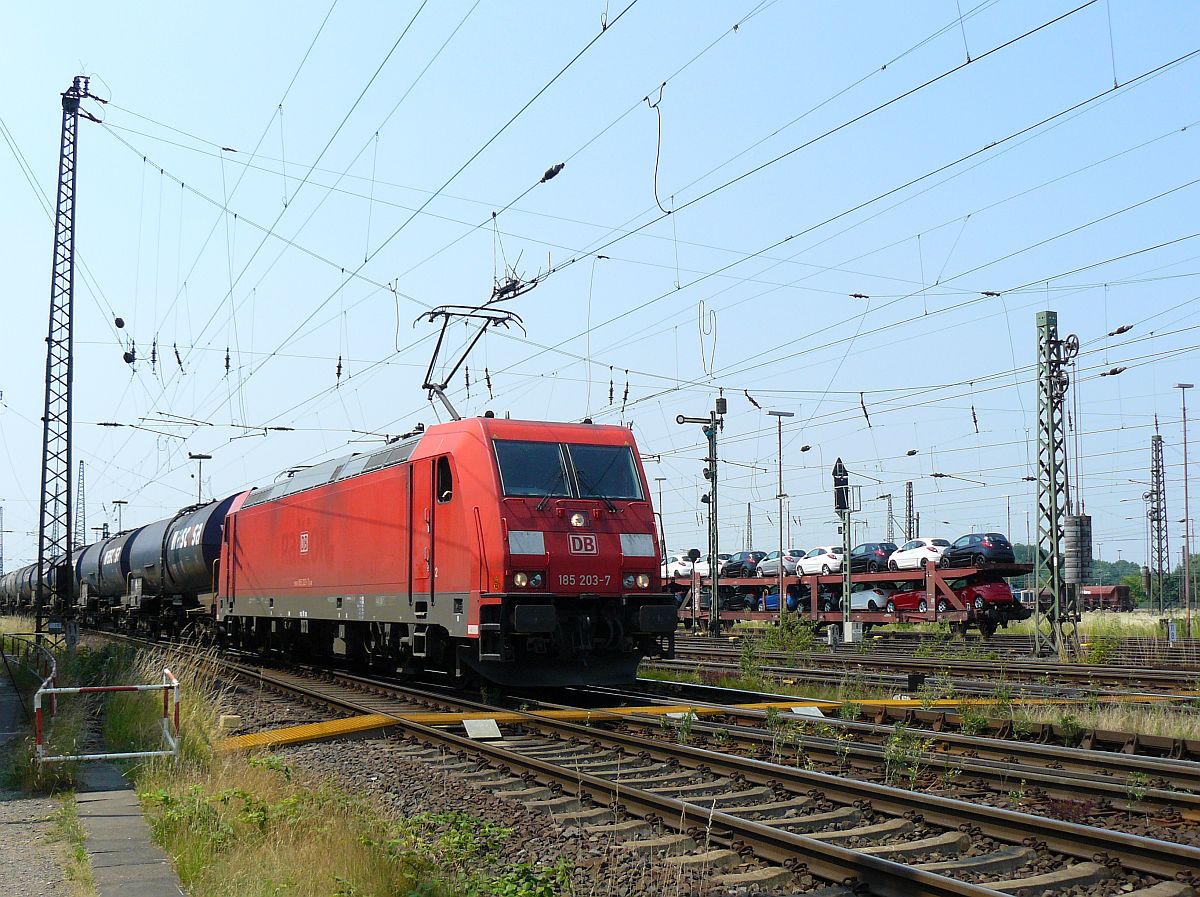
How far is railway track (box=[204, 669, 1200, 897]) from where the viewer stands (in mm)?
6477

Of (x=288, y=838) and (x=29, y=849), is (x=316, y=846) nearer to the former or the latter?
(x=288, y=838)

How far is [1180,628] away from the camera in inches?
1458

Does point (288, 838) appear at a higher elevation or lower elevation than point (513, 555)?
lower

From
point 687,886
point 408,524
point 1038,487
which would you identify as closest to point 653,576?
point 408,524

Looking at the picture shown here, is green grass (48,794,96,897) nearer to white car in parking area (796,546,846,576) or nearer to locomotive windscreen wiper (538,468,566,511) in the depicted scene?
locomotive windscreen wiper (538,468,566,511)

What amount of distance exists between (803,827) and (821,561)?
110 feet

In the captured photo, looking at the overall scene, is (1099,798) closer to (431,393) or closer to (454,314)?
(454,314)

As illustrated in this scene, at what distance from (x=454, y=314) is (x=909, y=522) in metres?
45.9

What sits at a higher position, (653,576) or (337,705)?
(653,576)

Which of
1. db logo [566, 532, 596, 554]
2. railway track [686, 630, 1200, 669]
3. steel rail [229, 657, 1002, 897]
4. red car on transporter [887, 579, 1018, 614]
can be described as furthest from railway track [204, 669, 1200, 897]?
red car on transporter [887, 579, 1018, 614]

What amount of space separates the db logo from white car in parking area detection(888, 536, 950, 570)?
2121cm

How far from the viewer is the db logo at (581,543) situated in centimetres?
1480

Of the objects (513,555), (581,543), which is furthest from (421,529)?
(581,543)

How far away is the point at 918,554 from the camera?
34875 millimetres
